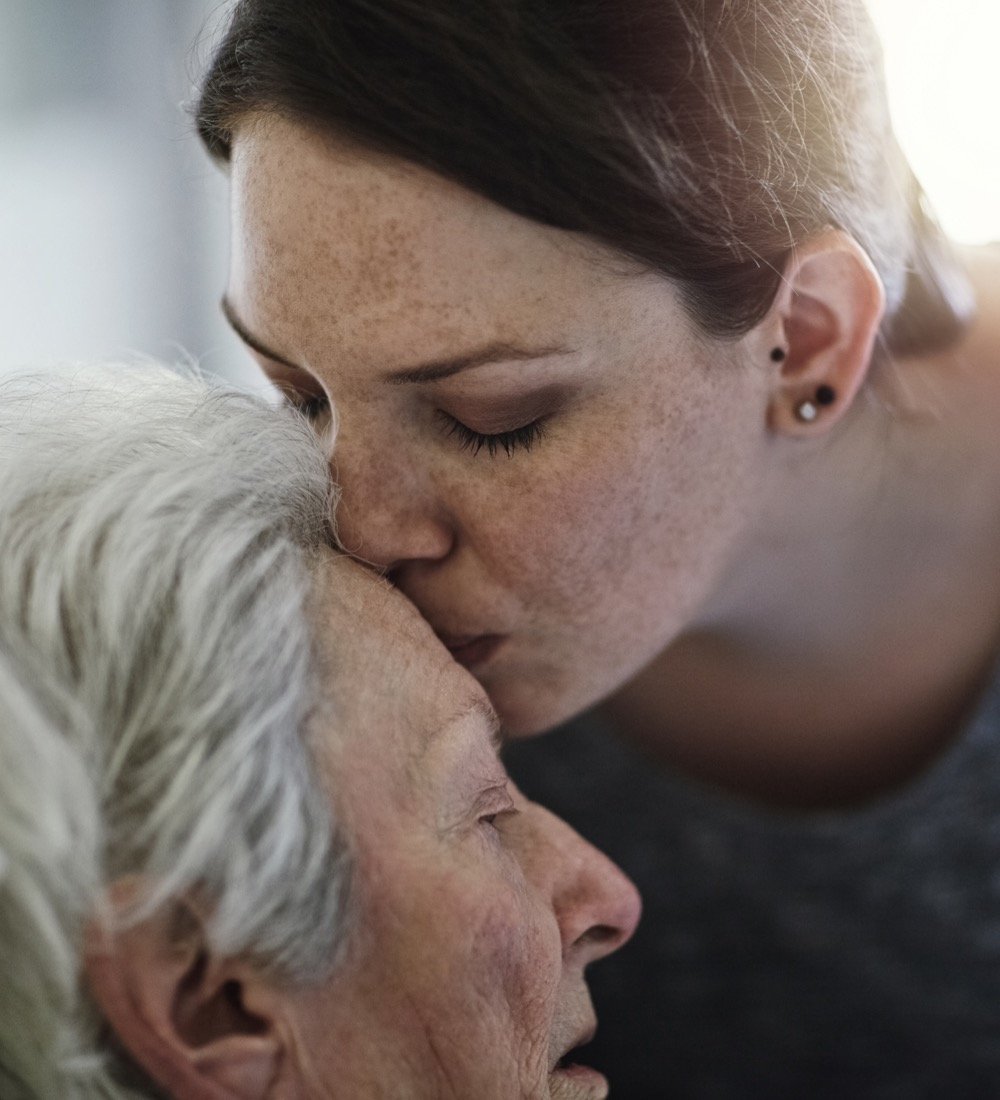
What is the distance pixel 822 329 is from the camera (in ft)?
3.63

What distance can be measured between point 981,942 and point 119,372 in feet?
3.56

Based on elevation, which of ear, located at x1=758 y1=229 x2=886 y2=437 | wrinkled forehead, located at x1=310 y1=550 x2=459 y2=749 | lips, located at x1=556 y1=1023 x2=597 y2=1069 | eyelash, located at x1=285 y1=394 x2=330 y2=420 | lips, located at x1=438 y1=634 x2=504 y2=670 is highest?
ear, located at x1=758 y1=229 x2=886 y2=437

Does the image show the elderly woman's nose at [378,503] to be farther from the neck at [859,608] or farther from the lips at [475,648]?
the neck at [859,608]

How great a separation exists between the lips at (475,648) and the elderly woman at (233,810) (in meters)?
0.14

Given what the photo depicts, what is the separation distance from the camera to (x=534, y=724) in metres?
1.19

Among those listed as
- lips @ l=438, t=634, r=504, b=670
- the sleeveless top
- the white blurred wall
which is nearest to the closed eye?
lips @ l=438, t=634, r=504, b=670

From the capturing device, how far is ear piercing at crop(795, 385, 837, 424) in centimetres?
112

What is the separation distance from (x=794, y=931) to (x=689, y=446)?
0.72 metres

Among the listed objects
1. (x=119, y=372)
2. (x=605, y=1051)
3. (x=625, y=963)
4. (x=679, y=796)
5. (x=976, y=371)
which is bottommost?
(x=605, y=1051)

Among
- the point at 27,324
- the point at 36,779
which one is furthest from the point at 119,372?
the point at 27,324

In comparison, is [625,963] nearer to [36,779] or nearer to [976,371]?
[976,371]

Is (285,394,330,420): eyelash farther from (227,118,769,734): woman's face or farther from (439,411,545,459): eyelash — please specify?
(439,411,545,459): eyelash

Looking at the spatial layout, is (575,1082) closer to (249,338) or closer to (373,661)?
(373,661)

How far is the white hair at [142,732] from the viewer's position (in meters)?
0.75
